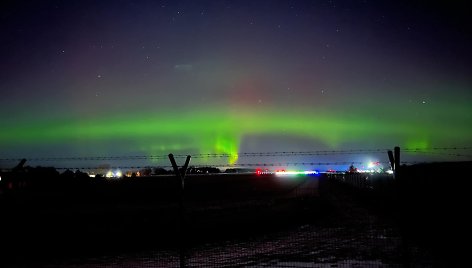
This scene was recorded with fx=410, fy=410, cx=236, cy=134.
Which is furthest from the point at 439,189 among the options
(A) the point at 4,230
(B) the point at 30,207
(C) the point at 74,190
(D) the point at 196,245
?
(C) the point at 74,190

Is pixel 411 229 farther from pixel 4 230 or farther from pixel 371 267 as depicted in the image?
pixel 4 230

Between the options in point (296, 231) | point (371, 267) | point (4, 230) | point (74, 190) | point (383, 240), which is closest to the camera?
point (371, 267)

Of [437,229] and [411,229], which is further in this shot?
[411,229]

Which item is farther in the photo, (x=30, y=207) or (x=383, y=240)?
(x=30, y=207)

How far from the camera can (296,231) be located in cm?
2930

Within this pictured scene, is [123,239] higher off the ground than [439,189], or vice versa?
[439,189]

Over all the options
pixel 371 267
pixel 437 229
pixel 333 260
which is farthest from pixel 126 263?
pixel 437 229

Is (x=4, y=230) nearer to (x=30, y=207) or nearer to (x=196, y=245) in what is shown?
(x=196, y=245)

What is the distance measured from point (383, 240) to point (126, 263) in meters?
13.4

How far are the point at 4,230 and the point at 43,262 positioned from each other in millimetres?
9887

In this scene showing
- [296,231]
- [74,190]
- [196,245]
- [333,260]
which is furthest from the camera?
[74,190]

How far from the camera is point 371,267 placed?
600 inches

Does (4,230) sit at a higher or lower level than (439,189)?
lower

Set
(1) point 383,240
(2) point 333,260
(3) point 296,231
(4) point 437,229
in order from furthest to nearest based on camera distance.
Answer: (3) point 296,231 < (1) point 383,240 < (4) point 437,229 < (2) point 333,260
